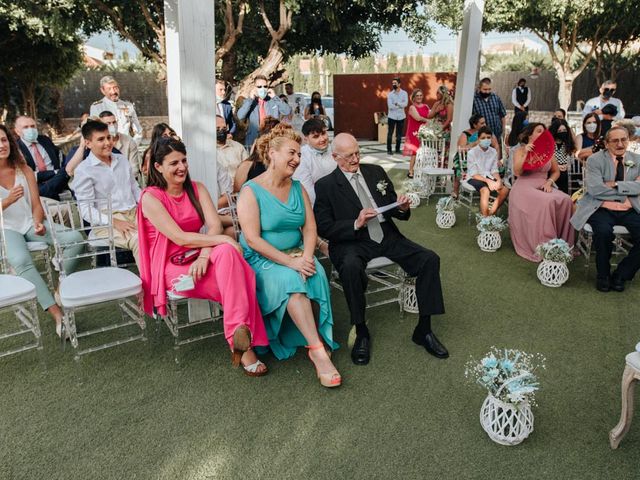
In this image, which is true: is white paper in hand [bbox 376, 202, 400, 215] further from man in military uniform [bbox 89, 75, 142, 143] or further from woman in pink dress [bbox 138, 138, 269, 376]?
man in military uniform [bbox 89, 75, 142, 143]

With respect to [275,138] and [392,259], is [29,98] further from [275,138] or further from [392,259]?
[392,259]

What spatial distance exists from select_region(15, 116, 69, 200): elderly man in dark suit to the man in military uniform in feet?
2.60

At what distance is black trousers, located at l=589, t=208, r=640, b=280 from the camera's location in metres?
4.70

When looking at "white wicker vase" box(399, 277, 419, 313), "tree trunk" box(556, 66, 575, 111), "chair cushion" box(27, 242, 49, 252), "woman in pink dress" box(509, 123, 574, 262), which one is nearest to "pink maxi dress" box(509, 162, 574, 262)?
"woman in pink dress" box(509, 123, 574, 262)

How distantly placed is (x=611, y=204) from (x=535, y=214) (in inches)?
33.9

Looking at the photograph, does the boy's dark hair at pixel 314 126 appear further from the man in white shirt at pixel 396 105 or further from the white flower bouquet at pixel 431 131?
the man in white shirt at pixel 396 105

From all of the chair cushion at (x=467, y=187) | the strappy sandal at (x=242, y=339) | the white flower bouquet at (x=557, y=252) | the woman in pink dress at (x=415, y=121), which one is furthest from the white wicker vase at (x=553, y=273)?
the woman in pink dress at (x=415, y=121)

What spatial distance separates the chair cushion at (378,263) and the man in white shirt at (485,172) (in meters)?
3.03

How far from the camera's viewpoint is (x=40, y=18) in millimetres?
10508

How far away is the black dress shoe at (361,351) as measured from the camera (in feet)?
11.7

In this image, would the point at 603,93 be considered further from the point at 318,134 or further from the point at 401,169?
the point at 318,134

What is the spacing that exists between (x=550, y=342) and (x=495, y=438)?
135cm

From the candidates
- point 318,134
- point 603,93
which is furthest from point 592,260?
point 603,93

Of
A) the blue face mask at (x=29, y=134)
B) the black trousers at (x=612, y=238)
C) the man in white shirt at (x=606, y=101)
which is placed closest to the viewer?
the black trousers at (x=612, y=238)
